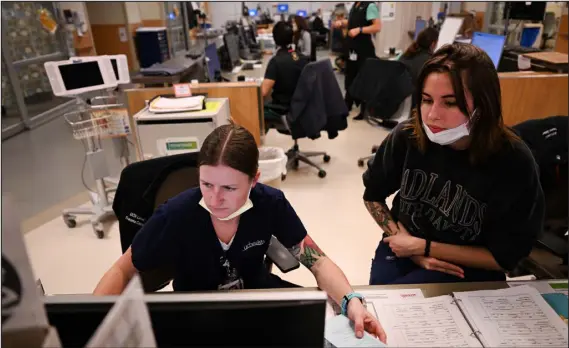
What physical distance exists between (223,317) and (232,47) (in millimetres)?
4510

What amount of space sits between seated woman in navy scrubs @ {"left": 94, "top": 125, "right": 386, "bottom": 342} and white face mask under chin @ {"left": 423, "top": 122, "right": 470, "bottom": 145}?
0.50 meters

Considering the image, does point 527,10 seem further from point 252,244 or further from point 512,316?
point 252,244

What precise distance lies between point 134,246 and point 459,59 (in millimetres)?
1078

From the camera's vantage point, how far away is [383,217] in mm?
1547

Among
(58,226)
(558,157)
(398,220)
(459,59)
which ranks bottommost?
(58,226)

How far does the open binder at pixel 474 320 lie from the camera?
37.5 inches

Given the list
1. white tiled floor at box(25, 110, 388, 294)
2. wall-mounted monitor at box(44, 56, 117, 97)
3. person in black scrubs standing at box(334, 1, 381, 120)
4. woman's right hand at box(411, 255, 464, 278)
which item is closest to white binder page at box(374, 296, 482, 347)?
woman's right hand at box(411, 255, 464, 278)

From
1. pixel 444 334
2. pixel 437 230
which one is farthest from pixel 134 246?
pixel 437 230

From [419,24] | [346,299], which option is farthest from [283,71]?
[419,24]

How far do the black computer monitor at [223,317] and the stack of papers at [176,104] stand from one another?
2.03 meters

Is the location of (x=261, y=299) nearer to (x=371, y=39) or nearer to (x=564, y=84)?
(x=564, y=84)

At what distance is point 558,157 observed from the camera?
167 centimetres

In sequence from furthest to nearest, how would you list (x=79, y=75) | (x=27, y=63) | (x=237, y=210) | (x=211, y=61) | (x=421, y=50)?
1. (x=27, y=63)
2. (x=421, y=50)
3. (x=211, y=61)
4. (x=79, y=75)
5. (x=237, y=210)

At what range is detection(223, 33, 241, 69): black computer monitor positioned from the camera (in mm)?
4613
